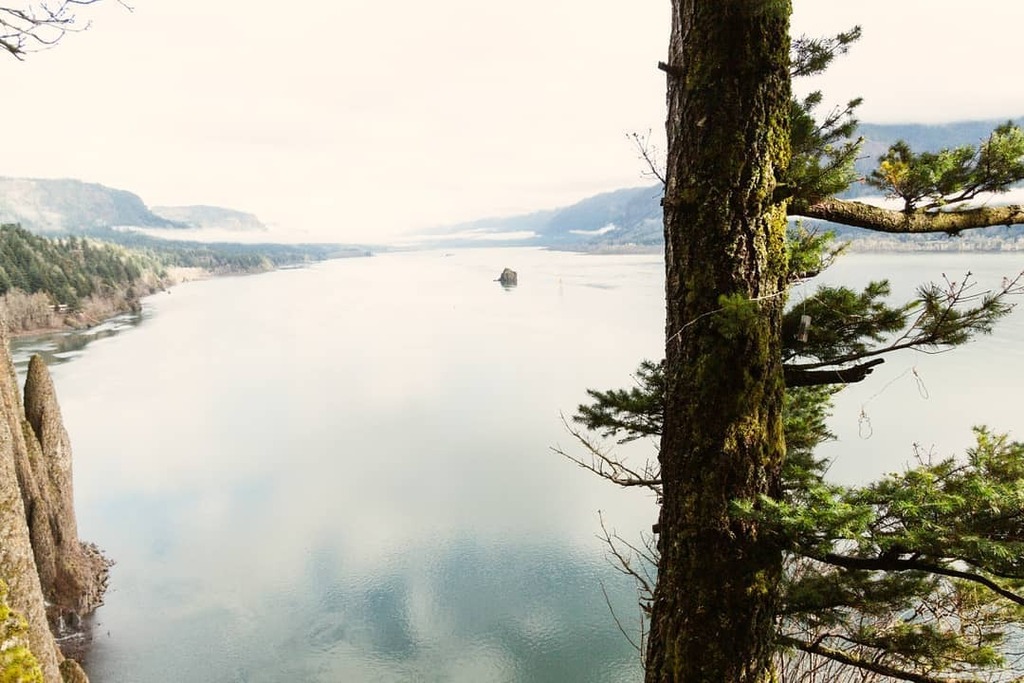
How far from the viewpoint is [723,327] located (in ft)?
6.14

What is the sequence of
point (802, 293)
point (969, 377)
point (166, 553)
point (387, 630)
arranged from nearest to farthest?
1. point (802, 293)
2. point (387, 630)
3. point (166, 553)
4. point (969, 377)

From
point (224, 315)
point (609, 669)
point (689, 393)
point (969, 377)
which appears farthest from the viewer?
point (224, 315)

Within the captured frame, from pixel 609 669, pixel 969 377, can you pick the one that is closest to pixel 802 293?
pixel 609 669

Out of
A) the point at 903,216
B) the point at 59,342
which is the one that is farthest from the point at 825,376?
the point at 59,342

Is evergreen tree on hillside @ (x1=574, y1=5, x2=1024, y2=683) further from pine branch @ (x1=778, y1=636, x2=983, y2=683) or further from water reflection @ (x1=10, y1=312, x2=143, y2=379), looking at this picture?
water reflection @ (x1=10, y1=312, x2=143, y2=379)

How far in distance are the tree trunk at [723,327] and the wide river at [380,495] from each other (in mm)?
461

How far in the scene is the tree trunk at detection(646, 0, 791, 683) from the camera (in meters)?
1.93

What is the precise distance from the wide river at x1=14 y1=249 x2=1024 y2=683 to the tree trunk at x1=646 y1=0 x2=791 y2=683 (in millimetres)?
461

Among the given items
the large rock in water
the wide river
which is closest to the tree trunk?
the wide river

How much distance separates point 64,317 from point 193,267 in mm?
68429

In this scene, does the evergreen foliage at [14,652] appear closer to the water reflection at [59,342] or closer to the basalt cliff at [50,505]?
the basalt cliff at [50,505]

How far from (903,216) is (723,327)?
887 millimetres

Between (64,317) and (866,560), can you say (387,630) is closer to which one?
(866,560)

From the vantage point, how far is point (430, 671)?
10477 mm
